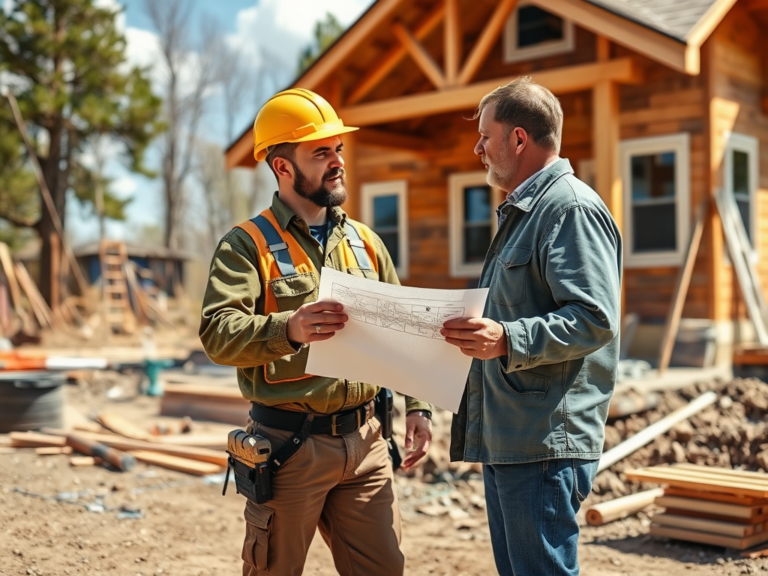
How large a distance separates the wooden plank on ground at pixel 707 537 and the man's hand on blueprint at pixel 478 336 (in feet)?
12.1

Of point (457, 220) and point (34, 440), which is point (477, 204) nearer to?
point (457, 220)

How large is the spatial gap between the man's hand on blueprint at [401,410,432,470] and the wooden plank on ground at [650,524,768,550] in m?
2.86

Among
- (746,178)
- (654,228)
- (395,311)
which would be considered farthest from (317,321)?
(746,178)

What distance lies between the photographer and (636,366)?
999 cm

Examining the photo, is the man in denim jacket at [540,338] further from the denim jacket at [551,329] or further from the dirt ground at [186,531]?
the dirt ground at [186,531]

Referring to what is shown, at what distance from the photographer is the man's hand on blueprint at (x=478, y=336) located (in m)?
2.54

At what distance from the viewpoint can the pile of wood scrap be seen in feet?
25.7

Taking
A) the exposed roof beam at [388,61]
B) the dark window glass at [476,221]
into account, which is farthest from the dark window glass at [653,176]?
the exposed roof beam at [388,61]

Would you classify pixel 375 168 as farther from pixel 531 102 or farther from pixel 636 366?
pixel 531 102

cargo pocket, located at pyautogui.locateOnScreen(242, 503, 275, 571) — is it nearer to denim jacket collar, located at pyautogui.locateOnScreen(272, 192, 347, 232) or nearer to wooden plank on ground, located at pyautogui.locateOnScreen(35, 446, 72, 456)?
denim jacket collar, located at pyautogui.locateOnScreen(272, 192, 347, 232)

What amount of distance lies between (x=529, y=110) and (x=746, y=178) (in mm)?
10416

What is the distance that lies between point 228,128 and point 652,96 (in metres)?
38.5

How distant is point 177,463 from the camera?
7.83m

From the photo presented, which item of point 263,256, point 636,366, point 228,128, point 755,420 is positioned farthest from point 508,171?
point 228,128
